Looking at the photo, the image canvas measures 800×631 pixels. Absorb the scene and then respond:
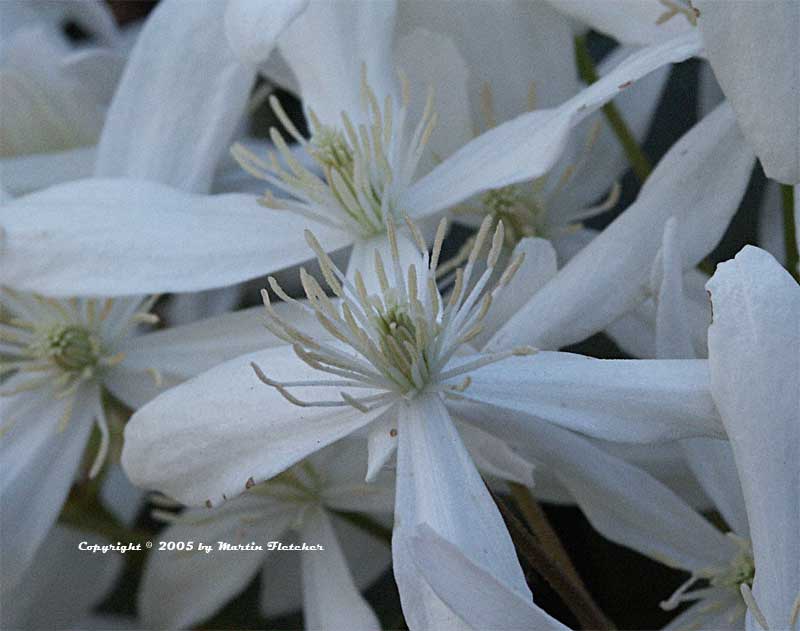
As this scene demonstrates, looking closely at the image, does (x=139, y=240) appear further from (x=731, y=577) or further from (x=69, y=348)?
(x=731, y=577)

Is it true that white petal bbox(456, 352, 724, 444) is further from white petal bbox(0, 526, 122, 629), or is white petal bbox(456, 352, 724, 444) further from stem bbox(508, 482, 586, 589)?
white petal bbox(0, 526, 122, 629)

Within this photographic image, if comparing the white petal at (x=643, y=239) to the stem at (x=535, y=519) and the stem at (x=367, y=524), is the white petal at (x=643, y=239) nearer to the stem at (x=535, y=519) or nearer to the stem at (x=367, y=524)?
the stem at (x=535, y=519)

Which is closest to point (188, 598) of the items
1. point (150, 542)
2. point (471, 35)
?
point (150, 542)

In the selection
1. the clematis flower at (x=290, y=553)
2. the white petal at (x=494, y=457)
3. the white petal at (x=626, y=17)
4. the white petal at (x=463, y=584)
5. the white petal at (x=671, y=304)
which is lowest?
the white petal at (x=463, y=584)

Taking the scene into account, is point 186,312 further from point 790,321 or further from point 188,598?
point 790,321

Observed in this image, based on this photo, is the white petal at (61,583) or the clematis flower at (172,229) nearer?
the clematis flower at (172,229)

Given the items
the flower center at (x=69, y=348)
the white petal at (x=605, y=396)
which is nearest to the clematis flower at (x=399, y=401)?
the white petal at (x=605, y=396)

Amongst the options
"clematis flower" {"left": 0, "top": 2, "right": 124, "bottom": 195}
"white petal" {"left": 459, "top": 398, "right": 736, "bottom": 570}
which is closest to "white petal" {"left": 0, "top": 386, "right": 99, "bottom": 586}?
"clematis flower" {"left": 0, "top": 2, "right": 124, "bottom": 195}

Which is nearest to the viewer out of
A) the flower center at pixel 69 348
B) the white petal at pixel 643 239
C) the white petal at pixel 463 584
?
the white petal at pixel 463 584

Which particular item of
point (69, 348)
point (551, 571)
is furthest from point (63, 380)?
point (551, 571)
